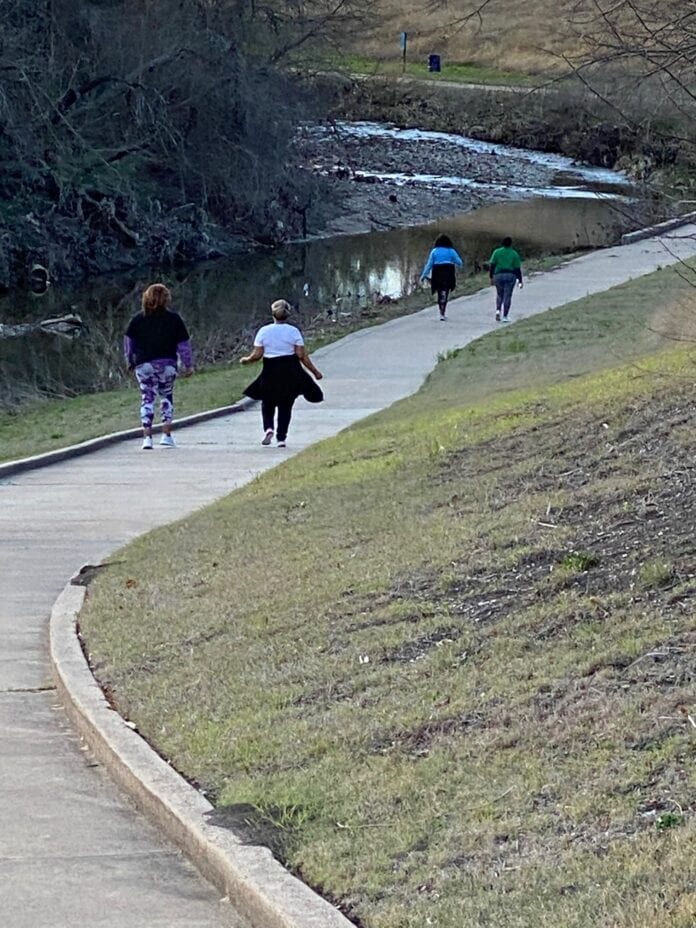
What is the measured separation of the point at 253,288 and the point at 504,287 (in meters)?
13.0

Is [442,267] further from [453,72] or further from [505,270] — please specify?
[453,72]

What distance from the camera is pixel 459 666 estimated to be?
6.45 metres

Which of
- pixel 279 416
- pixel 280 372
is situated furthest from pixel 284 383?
pixel 279 416

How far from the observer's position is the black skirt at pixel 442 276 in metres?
29.5

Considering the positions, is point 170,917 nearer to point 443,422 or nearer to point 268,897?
point 268,897

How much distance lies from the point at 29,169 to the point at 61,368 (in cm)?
1273

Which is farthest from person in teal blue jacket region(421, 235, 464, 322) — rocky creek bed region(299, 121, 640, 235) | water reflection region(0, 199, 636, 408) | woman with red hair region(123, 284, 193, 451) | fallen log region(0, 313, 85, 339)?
rocky creek bed region(299, 121, 640, 235)

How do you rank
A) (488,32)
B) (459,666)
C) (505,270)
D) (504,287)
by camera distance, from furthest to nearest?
(488,32)
(504,287)
(505,270)
(459,666)

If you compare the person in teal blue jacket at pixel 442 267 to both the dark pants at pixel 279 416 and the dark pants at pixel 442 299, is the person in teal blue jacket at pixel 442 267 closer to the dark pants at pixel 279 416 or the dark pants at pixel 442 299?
the dark pants at pixel 442 299

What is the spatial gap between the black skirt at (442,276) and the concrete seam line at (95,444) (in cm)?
858

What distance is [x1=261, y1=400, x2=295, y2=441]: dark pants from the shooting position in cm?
1789

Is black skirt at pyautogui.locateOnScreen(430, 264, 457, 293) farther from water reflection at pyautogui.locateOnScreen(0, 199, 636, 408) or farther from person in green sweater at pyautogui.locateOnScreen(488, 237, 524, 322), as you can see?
water reflection at pyautogui.locateOnScreen(0, 199, 636, 408)

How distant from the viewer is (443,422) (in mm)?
14547

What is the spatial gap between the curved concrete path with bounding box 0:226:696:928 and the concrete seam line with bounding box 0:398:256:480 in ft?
0.61
